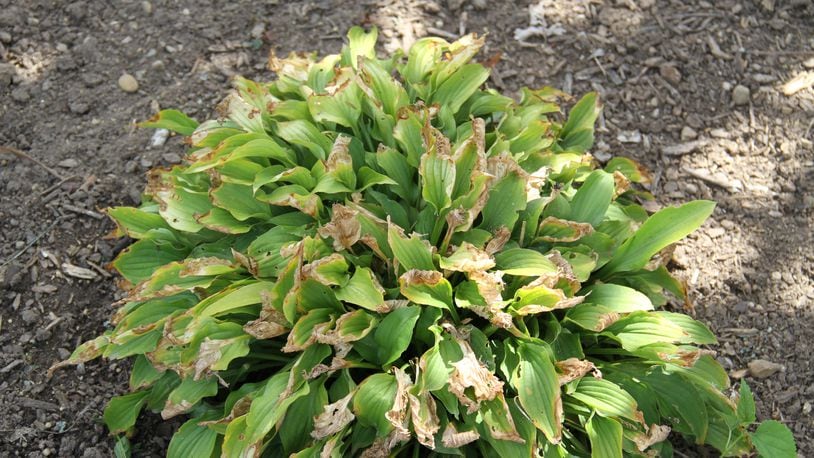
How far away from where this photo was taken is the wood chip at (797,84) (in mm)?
4312

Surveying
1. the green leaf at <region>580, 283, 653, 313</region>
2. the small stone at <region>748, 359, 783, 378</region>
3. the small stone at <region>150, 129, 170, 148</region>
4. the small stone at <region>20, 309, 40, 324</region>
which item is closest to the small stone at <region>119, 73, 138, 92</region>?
the small stone at <region>150, 129, 170, 148</region>

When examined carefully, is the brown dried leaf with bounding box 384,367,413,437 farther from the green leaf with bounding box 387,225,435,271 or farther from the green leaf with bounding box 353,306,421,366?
the green leaf with bounding box 387,225,435,271

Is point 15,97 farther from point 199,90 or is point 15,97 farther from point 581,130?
point 581,130

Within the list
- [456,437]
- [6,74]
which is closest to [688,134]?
[456,437]

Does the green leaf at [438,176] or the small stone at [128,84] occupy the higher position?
the green leaf at [438,176]

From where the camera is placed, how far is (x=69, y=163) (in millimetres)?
4027

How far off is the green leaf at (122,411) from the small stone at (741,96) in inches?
139

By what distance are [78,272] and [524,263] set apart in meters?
2.25

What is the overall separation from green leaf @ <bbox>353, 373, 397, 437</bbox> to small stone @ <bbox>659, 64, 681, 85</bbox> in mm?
2808

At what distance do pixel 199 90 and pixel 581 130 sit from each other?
7.30 feet

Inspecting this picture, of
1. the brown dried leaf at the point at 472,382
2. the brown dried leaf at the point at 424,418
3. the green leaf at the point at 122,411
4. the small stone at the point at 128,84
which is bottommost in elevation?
the green leaf at the point at 122,411

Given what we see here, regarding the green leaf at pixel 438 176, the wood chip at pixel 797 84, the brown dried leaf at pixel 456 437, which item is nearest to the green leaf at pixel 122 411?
the brown dried leaf at pixel 456 437

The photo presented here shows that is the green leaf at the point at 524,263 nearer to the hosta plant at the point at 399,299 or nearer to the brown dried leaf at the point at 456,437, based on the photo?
the hosta plant at the point at 399,299

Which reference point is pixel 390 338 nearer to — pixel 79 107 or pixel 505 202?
pixel 505 202
